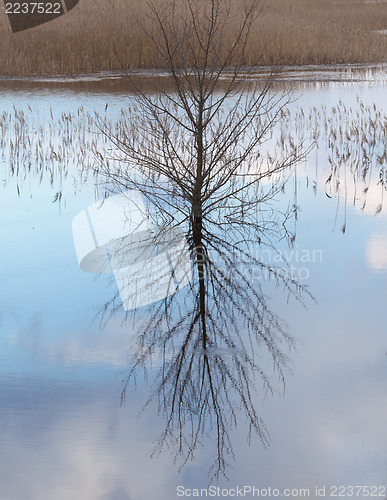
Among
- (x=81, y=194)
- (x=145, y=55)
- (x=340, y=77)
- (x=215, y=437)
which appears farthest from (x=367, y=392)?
(x=145, y=55)

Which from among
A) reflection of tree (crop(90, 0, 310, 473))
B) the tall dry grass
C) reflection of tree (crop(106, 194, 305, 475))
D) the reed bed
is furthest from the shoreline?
reflection of tree (crop(106, 194, 305, 475))

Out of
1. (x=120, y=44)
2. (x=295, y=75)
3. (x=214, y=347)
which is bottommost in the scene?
(x=214, y=347)

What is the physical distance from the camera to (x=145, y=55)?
1642 cm

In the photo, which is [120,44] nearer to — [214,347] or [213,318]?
[213,318]

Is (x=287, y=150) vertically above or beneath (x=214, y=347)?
above

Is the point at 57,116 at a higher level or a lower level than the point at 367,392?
higher

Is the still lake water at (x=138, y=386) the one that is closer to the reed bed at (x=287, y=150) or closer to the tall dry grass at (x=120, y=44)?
the reed bed at (x=287, y=150)

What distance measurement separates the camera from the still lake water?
3.69m

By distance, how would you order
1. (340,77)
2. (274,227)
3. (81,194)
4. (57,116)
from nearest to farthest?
(274,227)
(81,194)
(57,116)
(340,77)

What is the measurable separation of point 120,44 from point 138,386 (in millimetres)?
13420

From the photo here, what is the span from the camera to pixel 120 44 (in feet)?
55.5

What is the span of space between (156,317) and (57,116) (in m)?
7.10

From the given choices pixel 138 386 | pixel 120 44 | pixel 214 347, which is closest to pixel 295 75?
pixel 120 44

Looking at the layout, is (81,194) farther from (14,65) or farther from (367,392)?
(14,65)
